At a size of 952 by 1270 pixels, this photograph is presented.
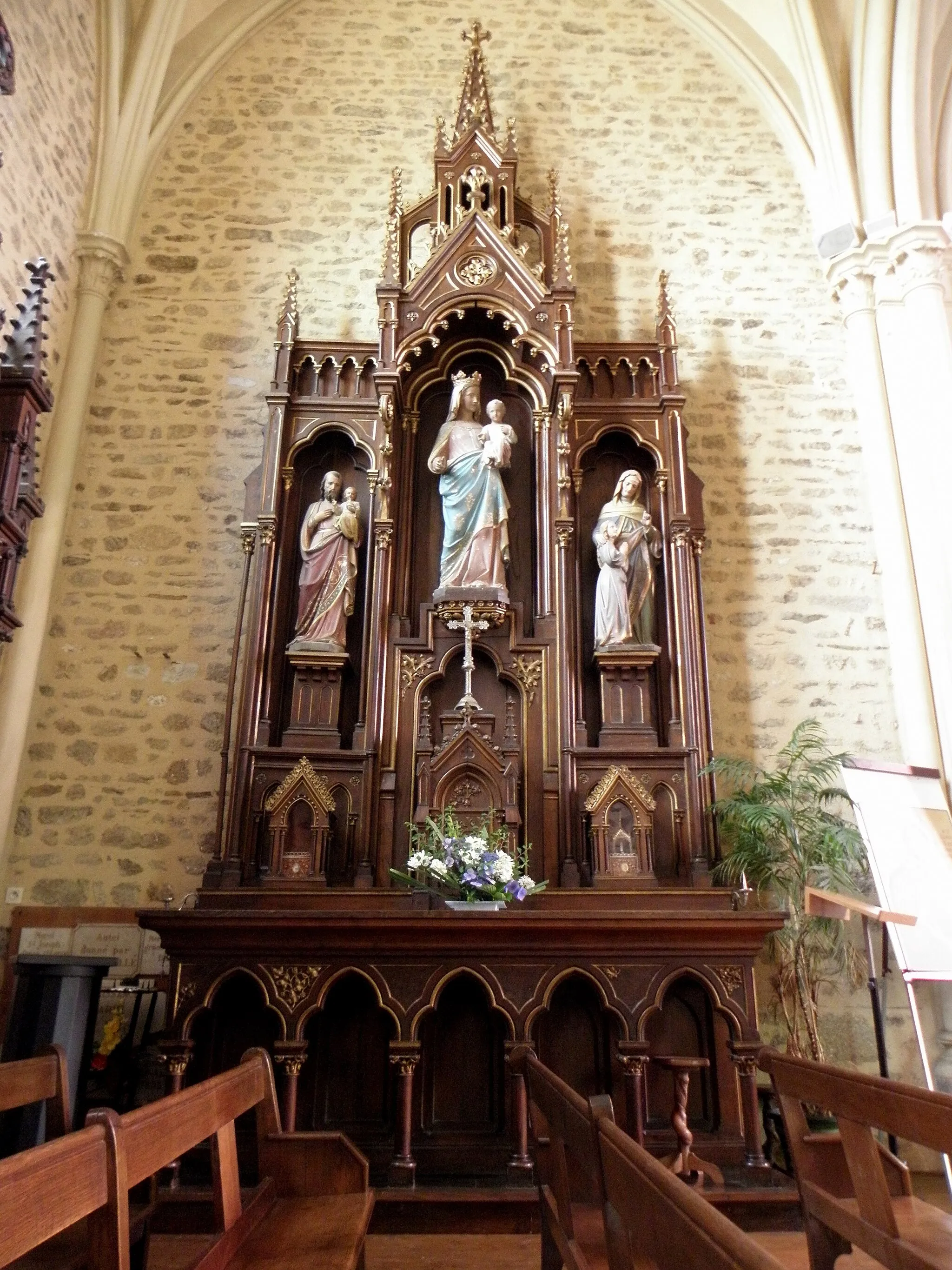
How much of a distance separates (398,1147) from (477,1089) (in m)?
0.68

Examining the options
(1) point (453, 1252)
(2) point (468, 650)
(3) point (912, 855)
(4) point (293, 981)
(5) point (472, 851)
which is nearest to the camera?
(1) point (453, 1252)

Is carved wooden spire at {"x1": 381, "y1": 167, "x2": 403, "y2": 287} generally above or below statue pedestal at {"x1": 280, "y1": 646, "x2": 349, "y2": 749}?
above

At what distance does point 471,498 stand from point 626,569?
49.0 inches

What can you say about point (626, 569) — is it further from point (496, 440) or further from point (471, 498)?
point (496, 440)

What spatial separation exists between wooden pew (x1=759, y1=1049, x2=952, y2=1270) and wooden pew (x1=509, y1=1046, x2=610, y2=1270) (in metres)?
0.67

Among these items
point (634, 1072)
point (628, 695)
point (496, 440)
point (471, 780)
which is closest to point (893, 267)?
point (496, 440)

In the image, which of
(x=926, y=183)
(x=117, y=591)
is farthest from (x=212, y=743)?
(x=926, y=183)

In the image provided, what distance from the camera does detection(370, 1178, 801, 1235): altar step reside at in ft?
14.7

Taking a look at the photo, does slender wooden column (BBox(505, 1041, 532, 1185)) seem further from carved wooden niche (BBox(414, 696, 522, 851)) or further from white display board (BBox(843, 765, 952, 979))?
white display board (BBox(843, 765, 952, 979))

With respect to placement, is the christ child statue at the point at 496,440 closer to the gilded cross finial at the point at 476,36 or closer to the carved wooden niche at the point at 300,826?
the carved wooden niche at the point at 300,826

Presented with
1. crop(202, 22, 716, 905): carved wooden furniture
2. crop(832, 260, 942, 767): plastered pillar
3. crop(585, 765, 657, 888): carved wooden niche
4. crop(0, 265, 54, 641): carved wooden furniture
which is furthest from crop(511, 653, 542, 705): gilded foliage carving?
crop(0, 265, 54, 641): carved wooden furniture

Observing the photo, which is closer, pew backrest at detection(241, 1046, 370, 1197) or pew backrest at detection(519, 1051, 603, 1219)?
pew backrest at detection(519, 1051, 603, 1219)

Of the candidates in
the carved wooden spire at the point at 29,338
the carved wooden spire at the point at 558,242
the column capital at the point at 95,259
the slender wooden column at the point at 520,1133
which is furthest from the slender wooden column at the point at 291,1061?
the column capital at the point at 95,259

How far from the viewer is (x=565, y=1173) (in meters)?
2.79
